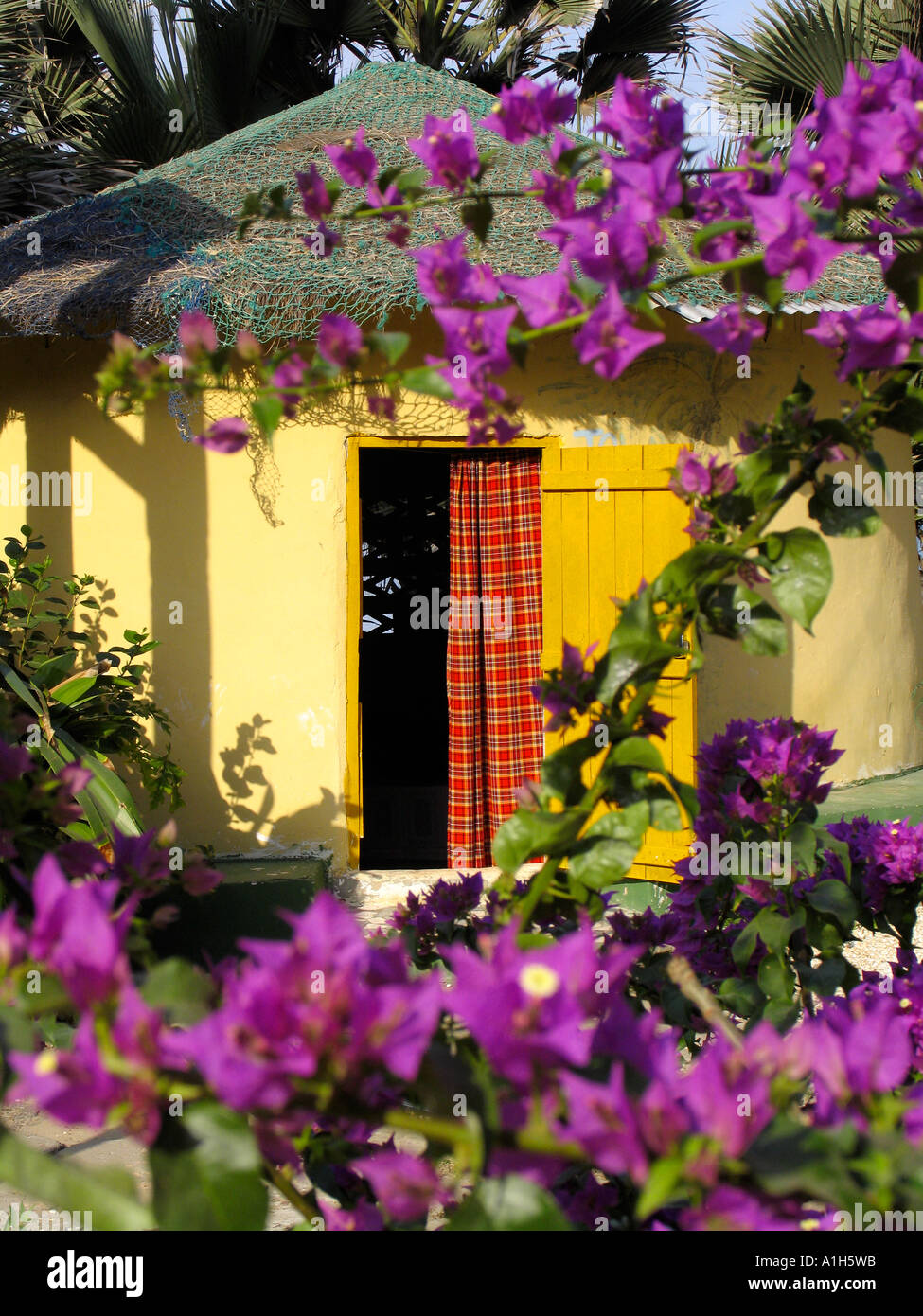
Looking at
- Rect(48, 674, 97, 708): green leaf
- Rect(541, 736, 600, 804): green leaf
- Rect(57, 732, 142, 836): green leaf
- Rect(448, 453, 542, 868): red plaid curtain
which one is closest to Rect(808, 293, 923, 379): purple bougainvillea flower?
Rect(541, 736, 600, 804): green leaf

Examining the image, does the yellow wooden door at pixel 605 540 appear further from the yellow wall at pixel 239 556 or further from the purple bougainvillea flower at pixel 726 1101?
the purple bougainvillea flower at pixel 726 1101

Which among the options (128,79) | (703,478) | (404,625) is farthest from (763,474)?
(128,79)

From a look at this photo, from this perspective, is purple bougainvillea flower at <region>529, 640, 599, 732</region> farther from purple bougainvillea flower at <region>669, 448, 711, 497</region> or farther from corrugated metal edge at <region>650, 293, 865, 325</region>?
corrugated metal edge at <region>650, 293, 865, 325</region>

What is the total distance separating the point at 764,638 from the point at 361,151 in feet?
1.89

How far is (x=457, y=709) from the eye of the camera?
5785 millimetres

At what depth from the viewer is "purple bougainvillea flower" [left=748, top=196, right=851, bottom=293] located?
0.80 metres

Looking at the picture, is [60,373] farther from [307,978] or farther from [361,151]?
[307,978]

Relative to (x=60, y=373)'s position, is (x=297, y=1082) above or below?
below

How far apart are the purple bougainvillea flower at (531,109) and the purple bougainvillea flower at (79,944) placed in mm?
737

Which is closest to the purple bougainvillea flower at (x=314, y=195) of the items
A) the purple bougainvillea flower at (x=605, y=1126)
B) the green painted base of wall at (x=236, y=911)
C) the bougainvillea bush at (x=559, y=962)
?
the bougainvillea bush at (x=559, y=962)

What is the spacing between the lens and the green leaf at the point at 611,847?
89cm

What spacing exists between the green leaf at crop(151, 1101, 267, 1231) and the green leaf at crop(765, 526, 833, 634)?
1.90 ft

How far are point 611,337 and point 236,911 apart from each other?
4.30 m
